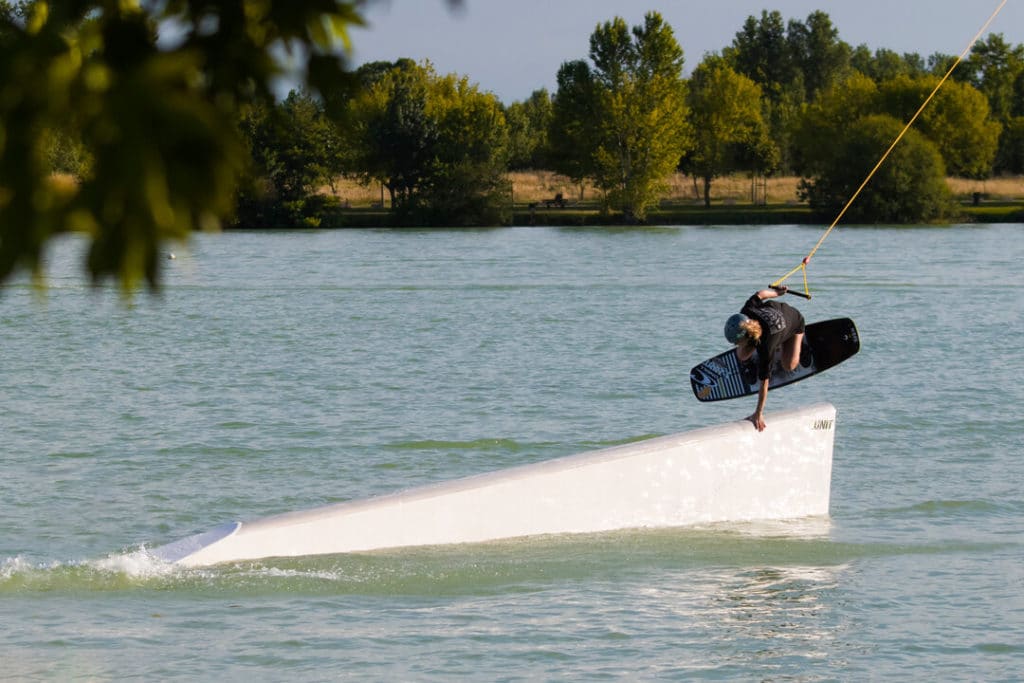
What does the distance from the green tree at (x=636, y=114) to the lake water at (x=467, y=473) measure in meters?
44.4

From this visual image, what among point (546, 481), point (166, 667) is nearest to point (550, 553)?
point (546, 481)

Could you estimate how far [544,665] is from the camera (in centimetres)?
993

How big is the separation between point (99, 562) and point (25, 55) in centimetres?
970

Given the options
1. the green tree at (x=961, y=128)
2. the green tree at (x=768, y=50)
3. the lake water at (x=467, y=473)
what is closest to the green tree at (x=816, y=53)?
the green tree at (x=768, y=50)

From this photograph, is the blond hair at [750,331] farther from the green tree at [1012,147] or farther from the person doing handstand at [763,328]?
the green tree at [1012,147]

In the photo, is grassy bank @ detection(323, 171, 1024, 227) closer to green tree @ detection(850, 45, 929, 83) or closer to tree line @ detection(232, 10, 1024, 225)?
tree line @ detection(232, 10, 1024, 225)

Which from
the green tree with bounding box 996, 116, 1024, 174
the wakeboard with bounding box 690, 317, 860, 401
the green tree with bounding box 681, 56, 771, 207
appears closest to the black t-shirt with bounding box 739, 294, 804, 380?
the wakeboard with bounding box 690, 317, 860, 401

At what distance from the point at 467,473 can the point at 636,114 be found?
72037 millimetres

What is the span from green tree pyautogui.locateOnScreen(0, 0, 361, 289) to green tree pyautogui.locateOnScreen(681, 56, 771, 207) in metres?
82.7

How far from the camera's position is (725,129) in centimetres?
8838

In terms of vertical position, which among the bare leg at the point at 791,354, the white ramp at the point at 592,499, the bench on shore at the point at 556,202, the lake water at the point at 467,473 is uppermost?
the bench on shore at the point at 556,202

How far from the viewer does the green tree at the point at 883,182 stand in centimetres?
7644

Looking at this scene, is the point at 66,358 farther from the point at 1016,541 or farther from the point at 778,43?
the point at 778,43

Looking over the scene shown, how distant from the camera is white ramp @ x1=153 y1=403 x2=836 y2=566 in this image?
1141cm
